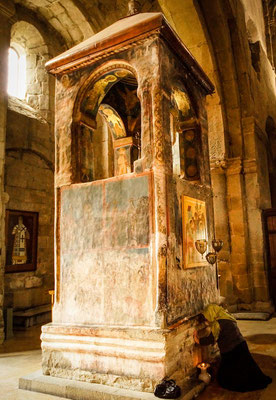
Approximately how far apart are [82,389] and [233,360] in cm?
164

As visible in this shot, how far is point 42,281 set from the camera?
858 centimetres

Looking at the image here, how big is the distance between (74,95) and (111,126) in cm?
156

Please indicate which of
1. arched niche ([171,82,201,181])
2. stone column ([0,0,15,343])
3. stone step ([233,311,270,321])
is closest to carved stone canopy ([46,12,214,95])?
arched niche ([171,82,201,181])

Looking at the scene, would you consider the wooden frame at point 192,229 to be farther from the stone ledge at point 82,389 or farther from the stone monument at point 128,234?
the stone ledge at point 82,389

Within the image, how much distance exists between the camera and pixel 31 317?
24.7 ft

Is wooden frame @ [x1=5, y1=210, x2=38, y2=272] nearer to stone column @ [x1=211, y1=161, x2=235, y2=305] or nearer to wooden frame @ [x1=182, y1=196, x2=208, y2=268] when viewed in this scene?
stone column @ [x1=211, y1=161, x2=235, y2=305]

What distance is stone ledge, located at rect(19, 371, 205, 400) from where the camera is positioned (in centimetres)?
333

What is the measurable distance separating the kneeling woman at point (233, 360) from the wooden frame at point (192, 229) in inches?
30.5

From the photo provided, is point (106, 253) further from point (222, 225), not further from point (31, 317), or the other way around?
point (222, 225)

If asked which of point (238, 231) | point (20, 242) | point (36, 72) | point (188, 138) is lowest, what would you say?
point (20, 242)

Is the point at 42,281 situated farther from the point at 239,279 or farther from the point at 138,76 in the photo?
the point at 138,76

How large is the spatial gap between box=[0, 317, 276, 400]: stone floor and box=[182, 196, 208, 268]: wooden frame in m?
1.39

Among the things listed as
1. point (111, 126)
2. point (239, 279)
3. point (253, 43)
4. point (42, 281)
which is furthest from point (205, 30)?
point (42, 281)

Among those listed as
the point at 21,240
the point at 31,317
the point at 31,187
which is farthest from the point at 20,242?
the point at 31,317
